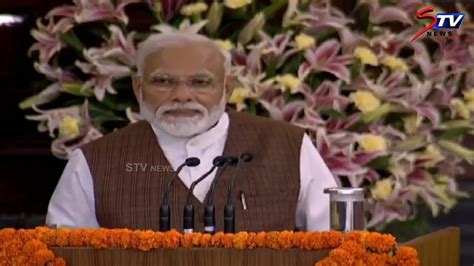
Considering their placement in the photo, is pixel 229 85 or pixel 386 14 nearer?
pixel 229 85

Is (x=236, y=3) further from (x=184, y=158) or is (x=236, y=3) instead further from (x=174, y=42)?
(x=184, y=158)

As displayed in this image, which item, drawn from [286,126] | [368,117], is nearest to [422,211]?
[368,117]

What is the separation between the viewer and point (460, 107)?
15.3ft

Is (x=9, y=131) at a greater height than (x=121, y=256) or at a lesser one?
greater

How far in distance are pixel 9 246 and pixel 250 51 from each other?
1.70m

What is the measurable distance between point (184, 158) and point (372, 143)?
759 millimetres

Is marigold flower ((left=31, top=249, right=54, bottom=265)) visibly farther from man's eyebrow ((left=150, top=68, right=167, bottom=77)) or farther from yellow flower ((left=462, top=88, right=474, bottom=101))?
Result: yellow flower ((left=462, top=88, right=474, bottom=101))

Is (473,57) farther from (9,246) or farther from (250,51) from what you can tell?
(9,246)

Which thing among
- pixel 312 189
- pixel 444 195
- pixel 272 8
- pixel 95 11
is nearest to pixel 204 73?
pixel 312 189

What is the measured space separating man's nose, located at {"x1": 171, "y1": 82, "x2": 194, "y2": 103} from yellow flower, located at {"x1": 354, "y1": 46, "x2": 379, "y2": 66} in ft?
2.50

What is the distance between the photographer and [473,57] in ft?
15.4

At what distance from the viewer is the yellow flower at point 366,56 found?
4621 millimetres

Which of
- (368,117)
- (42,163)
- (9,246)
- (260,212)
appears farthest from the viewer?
(42,163)

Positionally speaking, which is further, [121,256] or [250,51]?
[250,51]
